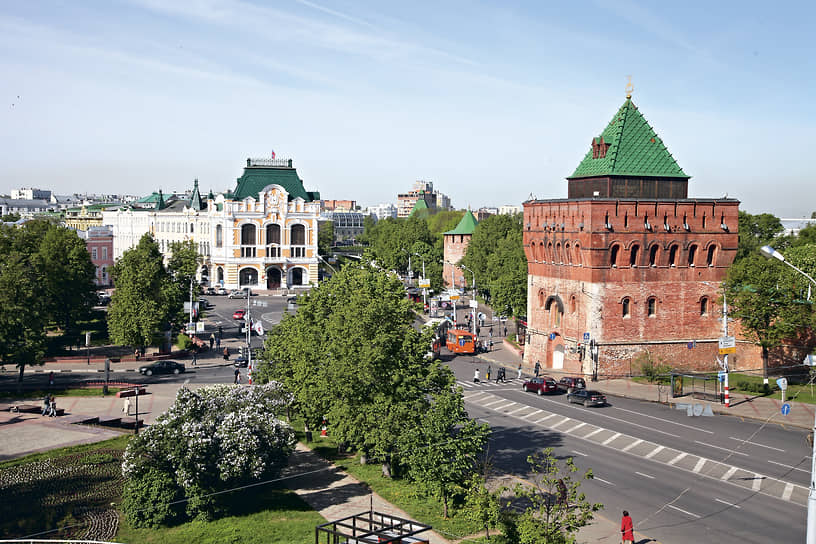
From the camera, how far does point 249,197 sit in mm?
119625

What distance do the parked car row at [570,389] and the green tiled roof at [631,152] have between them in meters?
16.3

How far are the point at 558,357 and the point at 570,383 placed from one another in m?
8.27

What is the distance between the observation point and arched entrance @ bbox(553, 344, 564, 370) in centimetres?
6203

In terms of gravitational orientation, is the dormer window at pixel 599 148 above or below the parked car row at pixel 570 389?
above

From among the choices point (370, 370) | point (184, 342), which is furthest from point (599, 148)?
point (184, 342)

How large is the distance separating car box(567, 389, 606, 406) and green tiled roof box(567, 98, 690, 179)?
18.0 metres

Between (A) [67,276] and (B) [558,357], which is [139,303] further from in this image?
(B) [558,357]

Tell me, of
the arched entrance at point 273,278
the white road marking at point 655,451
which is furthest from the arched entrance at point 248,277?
the white road marking at point 655,451

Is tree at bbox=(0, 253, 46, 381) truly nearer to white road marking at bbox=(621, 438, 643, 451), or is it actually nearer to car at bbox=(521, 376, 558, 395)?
car at bbox=(521, 376, 558, 395)

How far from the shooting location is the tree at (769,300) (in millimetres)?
51938

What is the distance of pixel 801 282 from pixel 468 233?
77349 millimetres

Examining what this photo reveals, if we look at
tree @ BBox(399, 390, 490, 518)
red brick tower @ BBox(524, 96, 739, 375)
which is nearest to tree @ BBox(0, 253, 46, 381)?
tree @ BBox(399, 390, 490, 518)

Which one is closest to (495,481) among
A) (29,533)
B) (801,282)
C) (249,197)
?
(29,533)

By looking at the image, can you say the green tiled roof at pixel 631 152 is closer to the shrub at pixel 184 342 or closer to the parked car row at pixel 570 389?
the parked car row at pixel 570 389
